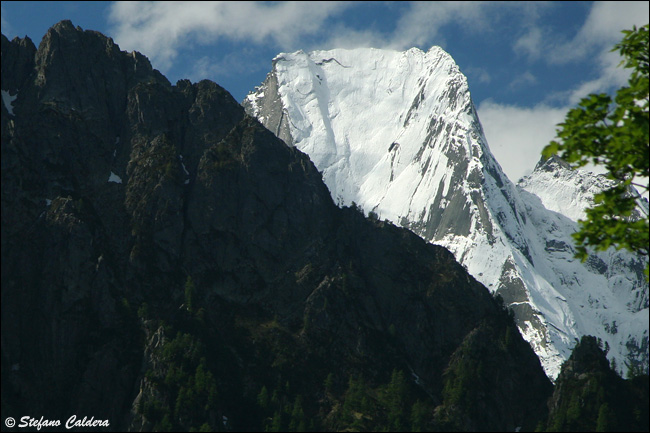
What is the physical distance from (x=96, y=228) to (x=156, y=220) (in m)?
10.6

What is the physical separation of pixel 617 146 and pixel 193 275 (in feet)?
356

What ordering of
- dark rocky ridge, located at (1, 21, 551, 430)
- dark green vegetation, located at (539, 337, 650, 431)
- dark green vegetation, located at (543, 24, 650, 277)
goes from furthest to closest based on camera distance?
1. dark rocky ridge, located at (1, 21, 551, 430)
2. dark green vegetation, located at (539, 337, 650, 431)
3. dark green vegetation, located at (543, 24, 650, 277)

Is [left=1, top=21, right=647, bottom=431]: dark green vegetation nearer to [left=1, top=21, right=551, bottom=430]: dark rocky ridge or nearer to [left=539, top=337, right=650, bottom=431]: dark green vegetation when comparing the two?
[left=1, top=21, right=551, bottom=430]: dark rocky ridge

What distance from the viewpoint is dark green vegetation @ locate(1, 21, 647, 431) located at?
108188 millimetres

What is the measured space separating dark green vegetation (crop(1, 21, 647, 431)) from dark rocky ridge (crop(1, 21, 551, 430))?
0.26 metres

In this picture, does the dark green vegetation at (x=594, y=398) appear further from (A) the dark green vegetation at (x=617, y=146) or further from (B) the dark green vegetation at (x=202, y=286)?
(A) the dark green vegetation at (x=617, y=146)

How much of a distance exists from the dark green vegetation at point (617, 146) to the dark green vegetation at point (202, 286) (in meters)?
81.2

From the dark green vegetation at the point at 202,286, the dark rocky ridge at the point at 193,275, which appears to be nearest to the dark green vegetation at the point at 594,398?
the dark green vegetation at the point at 202,286

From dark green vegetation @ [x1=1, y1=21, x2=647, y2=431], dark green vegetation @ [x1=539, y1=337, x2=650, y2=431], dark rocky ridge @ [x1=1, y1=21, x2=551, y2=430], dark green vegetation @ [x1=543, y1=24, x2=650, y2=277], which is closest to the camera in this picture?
dark green vegetation @ [x1=543, y1=24, x2=650, y2=277]

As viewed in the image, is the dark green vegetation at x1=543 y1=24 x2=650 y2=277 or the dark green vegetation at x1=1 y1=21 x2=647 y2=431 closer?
the dark green vegetation at x1=543 y1=24 x2=650 y2=277

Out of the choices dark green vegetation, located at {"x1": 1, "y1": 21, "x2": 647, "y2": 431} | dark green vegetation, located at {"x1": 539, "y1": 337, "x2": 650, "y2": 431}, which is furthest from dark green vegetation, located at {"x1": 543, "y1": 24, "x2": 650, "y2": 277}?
dark green vegetation, located at {"x1": 539, "y1": 337, "x2": 650, "y2": 431}

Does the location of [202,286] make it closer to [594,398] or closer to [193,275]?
[193,275]

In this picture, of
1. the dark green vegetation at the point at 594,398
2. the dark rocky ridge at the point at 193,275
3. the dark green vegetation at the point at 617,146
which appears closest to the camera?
the dark green vegetation at the point at 617,146

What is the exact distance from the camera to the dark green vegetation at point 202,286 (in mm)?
108188
